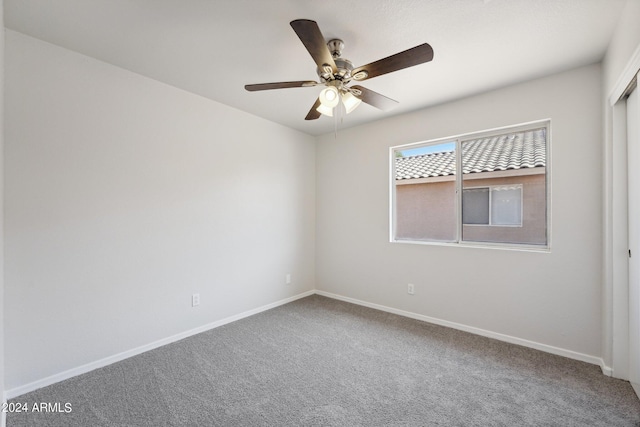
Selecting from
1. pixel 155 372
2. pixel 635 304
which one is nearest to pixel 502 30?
pixel 635 304

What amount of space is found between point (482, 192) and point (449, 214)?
1.34 ft

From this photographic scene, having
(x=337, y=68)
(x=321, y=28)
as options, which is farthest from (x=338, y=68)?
(x=321, y=28)

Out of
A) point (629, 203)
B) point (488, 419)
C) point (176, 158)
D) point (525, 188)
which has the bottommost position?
point (488, 419)

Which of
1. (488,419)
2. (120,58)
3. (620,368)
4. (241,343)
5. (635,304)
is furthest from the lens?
(241,343)

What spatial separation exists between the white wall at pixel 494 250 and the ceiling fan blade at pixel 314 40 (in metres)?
1.91

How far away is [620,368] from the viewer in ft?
6.70

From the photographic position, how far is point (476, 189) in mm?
3010

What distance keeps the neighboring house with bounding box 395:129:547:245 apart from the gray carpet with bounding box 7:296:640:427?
43.6 inches

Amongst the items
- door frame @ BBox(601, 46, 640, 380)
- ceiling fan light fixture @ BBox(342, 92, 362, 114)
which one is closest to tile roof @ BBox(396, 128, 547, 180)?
door frame @ BBox(601, 46, 640, 380)

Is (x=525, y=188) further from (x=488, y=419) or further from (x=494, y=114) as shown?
(x=488, y=419)

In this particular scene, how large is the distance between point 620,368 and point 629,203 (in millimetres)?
1215

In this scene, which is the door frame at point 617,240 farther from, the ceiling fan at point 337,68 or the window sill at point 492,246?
the ceiling fan at point 337,68

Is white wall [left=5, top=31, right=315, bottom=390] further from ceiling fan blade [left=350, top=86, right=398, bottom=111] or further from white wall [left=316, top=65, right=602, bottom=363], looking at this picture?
ceiling fan blade [left=350, top=86, right=398, bottom=111]

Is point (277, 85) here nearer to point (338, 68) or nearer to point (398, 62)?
point (338, 68)
